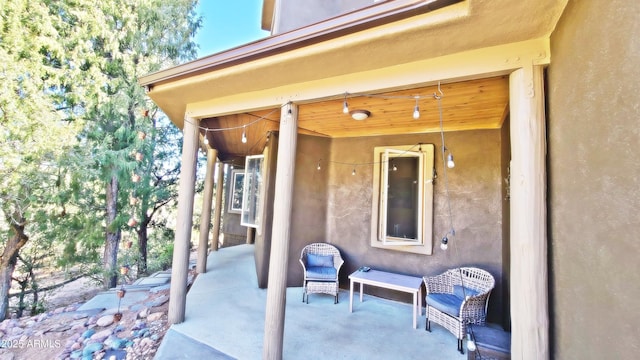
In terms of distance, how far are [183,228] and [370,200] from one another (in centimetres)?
284

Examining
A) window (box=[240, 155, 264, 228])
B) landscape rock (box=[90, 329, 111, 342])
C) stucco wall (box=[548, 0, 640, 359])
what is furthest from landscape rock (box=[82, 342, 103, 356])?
stucco wall (box=[548, 0, 640, 359])

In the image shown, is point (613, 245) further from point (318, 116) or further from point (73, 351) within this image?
point (73, 351)

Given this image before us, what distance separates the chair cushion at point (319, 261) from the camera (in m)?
4.54

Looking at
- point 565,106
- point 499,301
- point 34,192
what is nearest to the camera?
point 565,106

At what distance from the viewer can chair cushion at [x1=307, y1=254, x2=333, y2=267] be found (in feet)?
14.9

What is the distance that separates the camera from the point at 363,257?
4.53 metres

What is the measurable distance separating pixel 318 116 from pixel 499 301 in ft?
11.3

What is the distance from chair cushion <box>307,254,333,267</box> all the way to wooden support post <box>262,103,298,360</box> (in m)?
2.00

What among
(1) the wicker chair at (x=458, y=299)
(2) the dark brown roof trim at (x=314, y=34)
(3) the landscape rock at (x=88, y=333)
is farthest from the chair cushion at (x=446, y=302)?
(3) the landscape rock at (x=88, y=333)

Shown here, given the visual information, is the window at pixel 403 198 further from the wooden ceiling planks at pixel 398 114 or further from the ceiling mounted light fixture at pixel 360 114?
the ceiling mounted light fixture at pixel 360 114

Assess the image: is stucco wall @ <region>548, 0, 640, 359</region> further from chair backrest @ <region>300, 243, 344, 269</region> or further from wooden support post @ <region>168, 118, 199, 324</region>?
wooden support post @ <region>168, 118, 199, 324</region>

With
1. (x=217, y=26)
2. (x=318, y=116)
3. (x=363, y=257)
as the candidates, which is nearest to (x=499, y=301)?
(x=363, y=257)

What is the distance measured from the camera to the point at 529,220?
1728mm

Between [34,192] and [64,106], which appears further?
[64,106]
